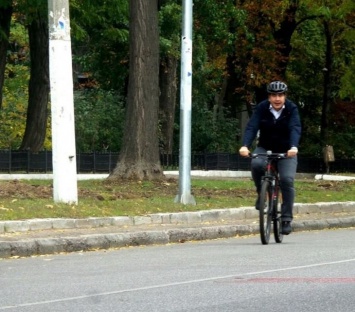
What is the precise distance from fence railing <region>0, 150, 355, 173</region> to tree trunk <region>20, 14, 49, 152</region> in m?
Answer: 1.46

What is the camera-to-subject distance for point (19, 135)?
48.8 meters

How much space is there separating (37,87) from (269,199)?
87.0 ft

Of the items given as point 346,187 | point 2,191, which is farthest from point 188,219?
point 346,187

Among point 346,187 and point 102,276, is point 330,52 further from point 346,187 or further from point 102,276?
point 102,276

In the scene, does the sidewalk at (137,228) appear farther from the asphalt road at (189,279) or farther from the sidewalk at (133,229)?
the asphalt road at (189,279)

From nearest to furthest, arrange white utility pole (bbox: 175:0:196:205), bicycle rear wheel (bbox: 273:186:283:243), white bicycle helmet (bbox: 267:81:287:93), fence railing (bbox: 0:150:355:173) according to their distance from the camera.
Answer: white bicycle helmet (bbox: 267:81:287:93), bicycle rear wheel (bbox: 273:186:283:243), white utility pole (bbox: 175:0:196:205), fence railing (bbox: 0:150:355:173)

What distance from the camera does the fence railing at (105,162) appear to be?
4025cm

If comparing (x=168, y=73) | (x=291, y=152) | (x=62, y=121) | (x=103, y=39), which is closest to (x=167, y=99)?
(x=168, y=73)

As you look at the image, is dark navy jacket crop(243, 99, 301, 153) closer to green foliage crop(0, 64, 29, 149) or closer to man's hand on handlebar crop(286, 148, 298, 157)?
man's hand on handlebar crop(286, 148, 298, 157)

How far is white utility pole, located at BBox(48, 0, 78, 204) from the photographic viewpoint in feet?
66.1

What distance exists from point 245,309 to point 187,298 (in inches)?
34.3

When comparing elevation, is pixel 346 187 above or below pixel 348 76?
below

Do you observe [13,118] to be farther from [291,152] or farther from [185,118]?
[291,152]

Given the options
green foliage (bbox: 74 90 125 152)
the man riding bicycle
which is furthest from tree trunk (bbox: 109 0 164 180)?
green foliage (bbox: 74 90 125 152)
